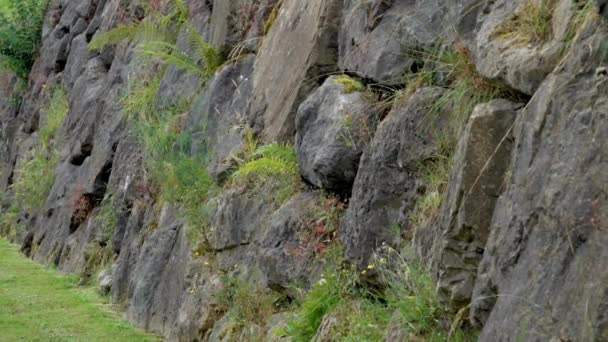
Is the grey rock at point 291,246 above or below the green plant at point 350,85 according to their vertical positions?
below

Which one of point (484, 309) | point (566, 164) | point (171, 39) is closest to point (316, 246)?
point (484, 309)

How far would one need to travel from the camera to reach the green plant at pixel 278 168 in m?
8.31

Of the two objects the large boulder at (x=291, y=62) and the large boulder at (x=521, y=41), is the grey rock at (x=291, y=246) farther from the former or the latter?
the large boulder at (x=521, y=41)

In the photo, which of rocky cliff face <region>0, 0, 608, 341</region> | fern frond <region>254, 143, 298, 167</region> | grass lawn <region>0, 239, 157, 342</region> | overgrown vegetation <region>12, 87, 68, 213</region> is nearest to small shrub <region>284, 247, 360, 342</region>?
rocky cliff face <region>0, 0, 608, 341</region>

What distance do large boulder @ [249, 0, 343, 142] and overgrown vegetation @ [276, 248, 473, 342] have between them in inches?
83.3

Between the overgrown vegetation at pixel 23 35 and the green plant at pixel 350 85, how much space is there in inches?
651

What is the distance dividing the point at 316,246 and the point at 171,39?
729 centimetres

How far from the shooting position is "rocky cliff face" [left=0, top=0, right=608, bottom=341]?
13.9ft

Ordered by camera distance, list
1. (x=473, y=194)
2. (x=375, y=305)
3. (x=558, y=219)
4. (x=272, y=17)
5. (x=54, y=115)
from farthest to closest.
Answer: (x=54, y=115) → (x=272, y=17) → (x=375, y=305) → (x=473, y=194) → (x=558, y=219)

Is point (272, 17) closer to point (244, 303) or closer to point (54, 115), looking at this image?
point (244, 303)

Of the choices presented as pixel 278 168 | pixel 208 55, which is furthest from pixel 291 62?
pixel 208 55

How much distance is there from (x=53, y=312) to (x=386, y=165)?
20.4 ft

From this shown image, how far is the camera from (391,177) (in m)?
6.50

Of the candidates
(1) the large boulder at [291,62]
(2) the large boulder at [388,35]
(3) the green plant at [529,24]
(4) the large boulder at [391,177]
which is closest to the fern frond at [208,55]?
(1) the large boulder at [291,62]
